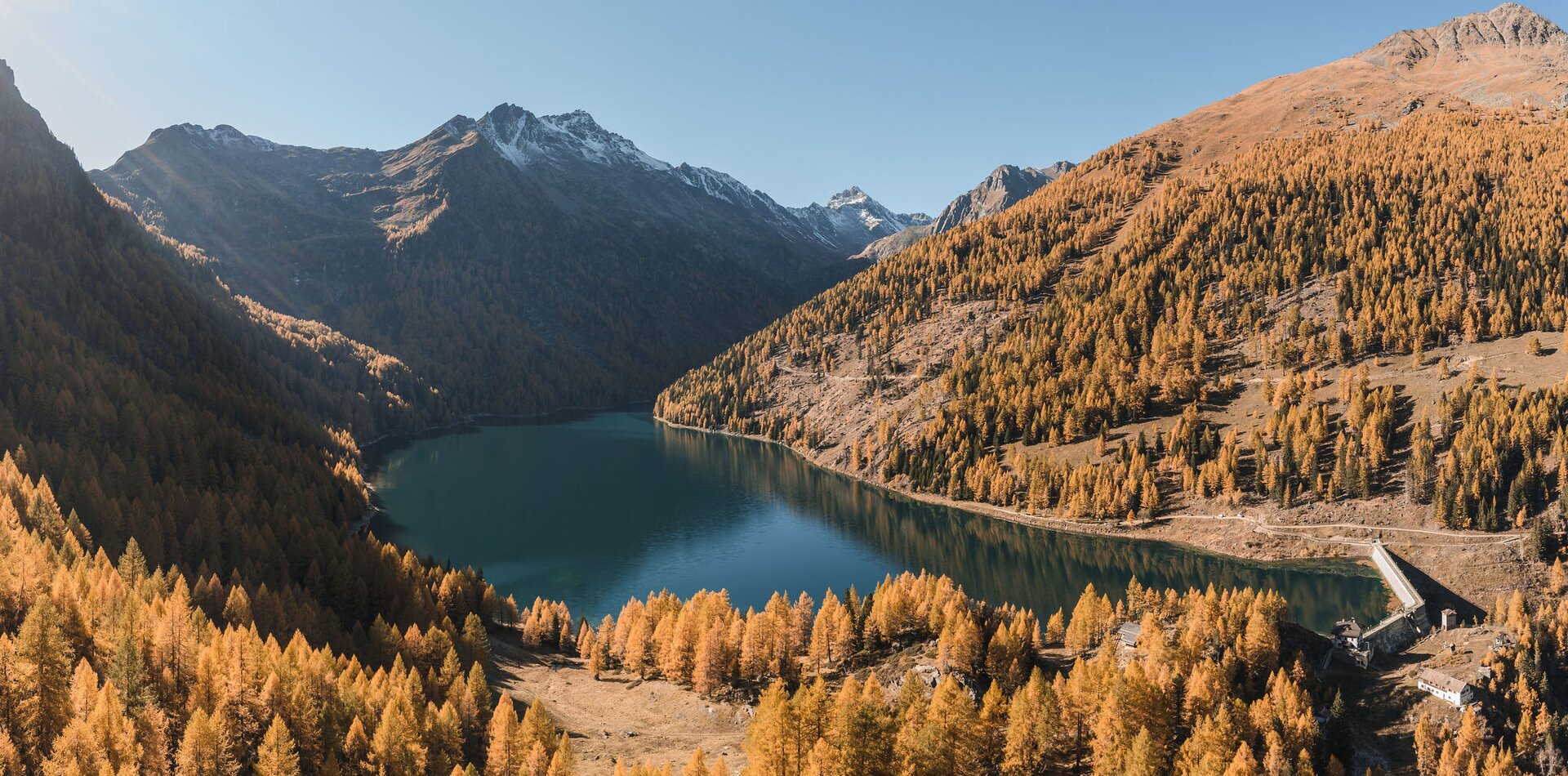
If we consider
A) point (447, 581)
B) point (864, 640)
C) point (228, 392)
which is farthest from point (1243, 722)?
point (228, 392)

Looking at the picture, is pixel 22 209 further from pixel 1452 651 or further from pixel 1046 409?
pixel 1452 651

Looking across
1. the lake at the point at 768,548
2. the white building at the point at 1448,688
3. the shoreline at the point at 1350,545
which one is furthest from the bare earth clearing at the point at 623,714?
the shoreline at the point at 1350,545

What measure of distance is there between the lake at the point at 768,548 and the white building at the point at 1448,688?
30.2 metres

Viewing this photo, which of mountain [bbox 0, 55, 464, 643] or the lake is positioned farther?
the lake

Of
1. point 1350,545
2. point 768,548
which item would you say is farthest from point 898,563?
point 1350,545

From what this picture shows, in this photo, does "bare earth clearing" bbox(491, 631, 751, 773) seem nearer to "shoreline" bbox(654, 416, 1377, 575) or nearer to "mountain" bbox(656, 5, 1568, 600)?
"shoreline" bbox(654, 416, 1377, 575)

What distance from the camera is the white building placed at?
63.7 metres

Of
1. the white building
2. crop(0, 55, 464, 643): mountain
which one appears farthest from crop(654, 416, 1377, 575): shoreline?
crop(0, 55, 464, 643): mountain

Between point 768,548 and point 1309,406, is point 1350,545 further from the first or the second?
point 768,548

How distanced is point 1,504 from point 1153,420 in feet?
590

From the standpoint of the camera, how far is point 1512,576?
101000 mm

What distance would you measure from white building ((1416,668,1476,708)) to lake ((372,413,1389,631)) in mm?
30154

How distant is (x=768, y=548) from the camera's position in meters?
137

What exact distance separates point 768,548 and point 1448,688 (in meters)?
93.2
